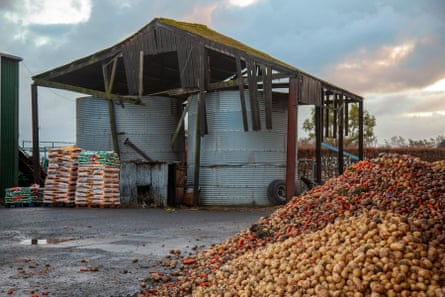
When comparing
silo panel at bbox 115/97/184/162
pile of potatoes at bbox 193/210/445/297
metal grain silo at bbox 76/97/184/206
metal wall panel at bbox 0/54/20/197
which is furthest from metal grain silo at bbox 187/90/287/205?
pile of potatoes at bbox 193/210/445/297

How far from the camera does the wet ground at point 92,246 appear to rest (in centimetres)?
676

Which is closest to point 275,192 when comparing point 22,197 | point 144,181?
point 144,181

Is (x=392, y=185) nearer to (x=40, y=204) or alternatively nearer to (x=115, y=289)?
(x=115, y=289)

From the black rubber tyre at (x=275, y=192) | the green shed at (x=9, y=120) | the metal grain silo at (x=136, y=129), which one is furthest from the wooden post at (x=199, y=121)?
the green shed at (x=9, y=120)

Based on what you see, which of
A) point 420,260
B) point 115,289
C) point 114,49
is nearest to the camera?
point 420,260

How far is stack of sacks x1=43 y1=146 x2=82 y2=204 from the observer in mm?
19641

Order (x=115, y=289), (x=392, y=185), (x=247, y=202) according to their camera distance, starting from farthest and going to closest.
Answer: (x=247, y=202) < (x=392, y=185) < (x=115, y=289)

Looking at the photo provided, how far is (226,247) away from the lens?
8031 millimetres

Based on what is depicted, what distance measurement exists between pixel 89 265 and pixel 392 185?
4737 millimetres

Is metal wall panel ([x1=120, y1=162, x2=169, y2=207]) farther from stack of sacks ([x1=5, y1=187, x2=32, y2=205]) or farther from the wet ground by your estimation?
stack of sacks ([x1=5, y1=187, x2=32, y2=205])

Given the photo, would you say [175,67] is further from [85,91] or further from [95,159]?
[95,159]

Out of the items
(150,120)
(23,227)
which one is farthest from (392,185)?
(150,120)

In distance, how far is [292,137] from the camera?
60.3 feet

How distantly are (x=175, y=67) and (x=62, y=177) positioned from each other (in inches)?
328
